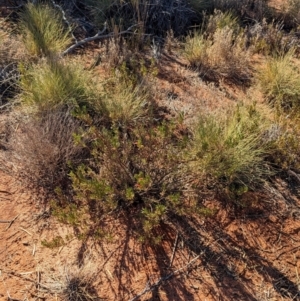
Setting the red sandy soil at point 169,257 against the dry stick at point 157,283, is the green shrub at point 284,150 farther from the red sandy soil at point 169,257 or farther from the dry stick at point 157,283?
the dry stick at point 157,283

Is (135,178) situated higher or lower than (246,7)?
lower

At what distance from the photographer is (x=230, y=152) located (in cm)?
301

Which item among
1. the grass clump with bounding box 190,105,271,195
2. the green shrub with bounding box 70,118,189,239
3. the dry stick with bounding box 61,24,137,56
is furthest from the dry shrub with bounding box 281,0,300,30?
the green shrub with bounding box 70,118,189,239

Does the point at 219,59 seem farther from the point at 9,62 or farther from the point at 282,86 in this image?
the point at 9,62

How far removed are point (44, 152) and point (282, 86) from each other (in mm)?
2799

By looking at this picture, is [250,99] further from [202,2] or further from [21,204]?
[21,204]

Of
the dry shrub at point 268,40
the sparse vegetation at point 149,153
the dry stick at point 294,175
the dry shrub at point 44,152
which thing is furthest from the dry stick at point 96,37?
the dry stick at point 294,175

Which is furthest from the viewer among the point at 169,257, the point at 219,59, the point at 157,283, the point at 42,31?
the point at 219,59

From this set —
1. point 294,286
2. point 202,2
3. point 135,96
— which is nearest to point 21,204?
point 135,96

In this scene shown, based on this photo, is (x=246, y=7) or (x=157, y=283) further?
(x=246, y=7)

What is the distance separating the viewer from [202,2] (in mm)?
5551

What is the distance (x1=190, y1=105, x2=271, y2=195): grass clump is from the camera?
2.99 meters

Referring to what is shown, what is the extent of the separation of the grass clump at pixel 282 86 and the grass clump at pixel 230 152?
100 centimetres

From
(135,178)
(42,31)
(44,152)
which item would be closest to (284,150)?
(135,178)
